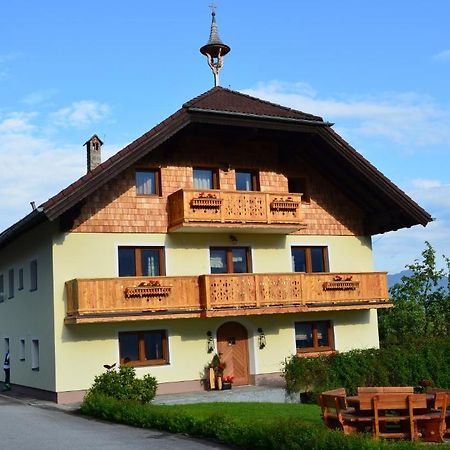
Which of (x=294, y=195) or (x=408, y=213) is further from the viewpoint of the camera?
(x=408, y=213)

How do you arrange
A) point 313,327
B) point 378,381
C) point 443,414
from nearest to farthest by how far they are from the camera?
point 443,414 → point 378,381 → point 313,327

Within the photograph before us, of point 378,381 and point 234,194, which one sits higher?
point 234,194

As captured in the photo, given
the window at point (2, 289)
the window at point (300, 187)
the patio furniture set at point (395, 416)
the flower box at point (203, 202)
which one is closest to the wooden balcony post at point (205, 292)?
the flower box at point (203, 202)

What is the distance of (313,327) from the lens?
26.4 m

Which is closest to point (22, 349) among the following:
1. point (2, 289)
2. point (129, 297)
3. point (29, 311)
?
point (29, 311)

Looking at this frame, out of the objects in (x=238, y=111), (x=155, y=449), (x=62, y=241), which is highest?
(x=238, y=111)

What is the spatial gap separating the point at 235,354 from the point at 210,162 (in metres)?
6.69

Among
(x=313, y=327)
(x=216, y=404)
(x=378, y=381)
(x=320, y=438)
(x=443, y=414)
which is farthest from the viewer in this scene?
(x=313, y=327)

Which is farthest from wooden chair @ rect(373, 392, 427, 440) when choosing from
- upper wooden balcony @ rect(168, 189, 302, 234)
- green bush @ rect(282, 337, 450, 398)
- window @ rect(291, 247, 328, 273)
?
window @ rect(291, 247, 328, 273)

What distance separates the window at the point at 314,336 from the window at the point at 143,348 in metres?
5.15

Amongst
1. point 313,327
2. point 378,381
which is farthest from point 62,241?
A: point 378,381

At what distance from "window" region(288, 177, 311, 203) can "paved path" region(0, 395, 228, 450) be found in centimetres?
1218

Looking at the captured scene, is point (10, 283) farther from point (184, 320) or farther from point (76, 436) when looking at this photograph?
point (76, 436)

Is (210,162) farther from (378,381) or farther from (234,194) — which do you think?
(378,381)
